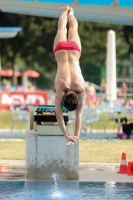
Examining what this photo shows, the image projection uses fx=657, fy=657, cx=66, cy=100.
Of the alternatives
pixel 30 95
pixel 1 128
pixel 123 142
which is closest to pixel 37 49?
pixel 30 95

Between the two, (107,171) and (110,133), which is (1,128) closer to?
(110,133)

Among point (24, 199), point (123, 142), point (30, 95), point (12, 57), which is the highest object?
point (12, 57)

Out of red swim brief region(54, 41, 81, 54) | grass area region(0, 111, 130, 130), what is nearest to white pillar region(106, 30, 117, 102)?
grass area region(0, 111, 130, 130)

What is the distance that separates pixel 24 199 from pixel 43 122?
2841 millimetres

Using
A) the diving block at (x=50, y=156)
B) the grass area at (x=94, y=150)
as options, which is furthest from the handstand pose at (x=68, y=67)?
the grass area at (x=94, y=150)

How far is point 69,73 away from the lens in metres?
10.1

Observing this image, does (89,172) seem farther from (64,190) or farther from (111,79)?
(111,79)

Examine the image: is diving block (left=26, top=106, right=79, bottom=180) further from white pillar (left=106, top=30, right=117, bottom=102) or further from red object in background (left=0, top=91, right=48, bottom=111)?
red object in background (left=0, top=91, right=48, bottom=111)

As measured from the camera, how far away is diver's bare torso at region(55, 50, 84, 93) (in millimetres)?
10062

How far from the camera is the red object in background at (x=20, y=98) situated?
108ft

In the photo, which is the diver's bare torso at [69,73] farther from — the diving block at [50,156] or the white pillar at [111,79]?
the white pillar at [111,79]

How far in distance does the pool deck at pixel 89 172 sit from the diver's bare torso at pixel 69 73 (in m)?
2.73

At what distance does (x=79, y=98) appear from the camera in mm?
10312

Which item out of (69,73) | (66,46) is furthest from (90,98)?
(66,46)
